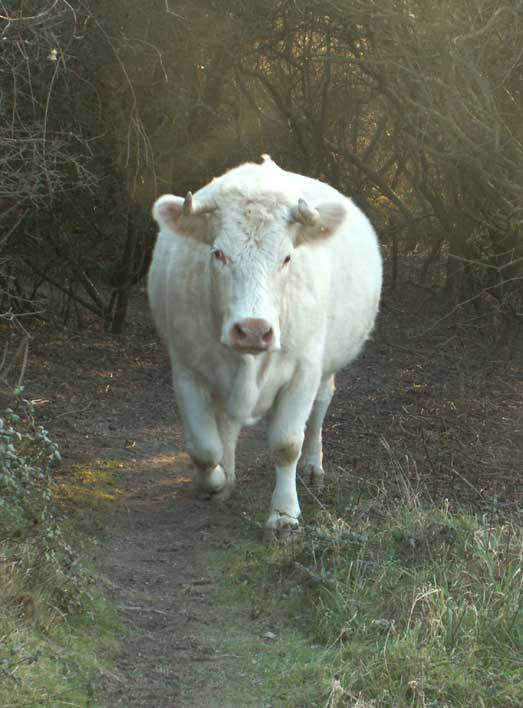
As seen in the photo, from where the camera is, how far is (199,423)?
6.99 meters

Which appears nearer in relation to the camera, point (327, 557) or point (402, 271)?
point (327, 557)

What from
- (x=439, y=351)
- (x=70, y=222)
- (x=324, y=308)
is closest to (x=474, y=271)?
(x=439, y=351)

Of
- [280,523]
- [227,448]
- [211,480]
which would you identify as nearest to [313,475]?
[227,448]

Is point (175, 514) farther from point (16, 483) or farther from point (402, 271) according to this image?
point (402, 271)

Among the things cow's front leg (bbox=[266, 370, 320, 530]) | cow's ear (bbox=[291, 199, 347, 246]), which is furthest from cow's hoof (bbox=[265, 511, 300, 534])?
cow's ear (bbox=[291, 199, 347, 246])

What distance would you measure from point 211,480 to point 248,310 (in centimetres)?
150

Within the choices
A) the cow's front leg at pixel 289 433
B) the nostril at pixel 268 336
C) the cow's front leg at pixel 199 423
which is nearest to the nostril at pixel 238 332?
the nostril at pixel 268 336

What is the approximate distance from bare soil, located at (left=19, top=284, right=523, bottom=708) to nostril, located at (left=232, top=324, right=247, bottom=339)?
1.13 metres

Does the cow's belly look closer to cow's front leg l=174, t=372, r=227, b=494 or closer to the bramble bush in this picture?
cow's front leg l=174, t=372, r=227, b=494

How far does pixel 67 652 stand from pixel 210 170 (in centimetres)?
842

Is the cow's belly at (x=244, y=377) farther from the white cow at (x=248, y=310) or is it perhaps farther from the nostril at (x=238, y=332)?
the nostril at (x=238, y=332)

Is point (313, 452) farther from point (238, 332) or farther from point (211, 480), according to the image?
point (238, 332)

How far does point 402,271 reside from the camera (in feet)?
54.3

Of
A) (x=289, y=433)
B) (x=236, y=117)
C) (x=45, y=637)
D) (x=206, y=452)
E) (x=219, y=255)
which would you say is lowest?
(x=45, y=637)
